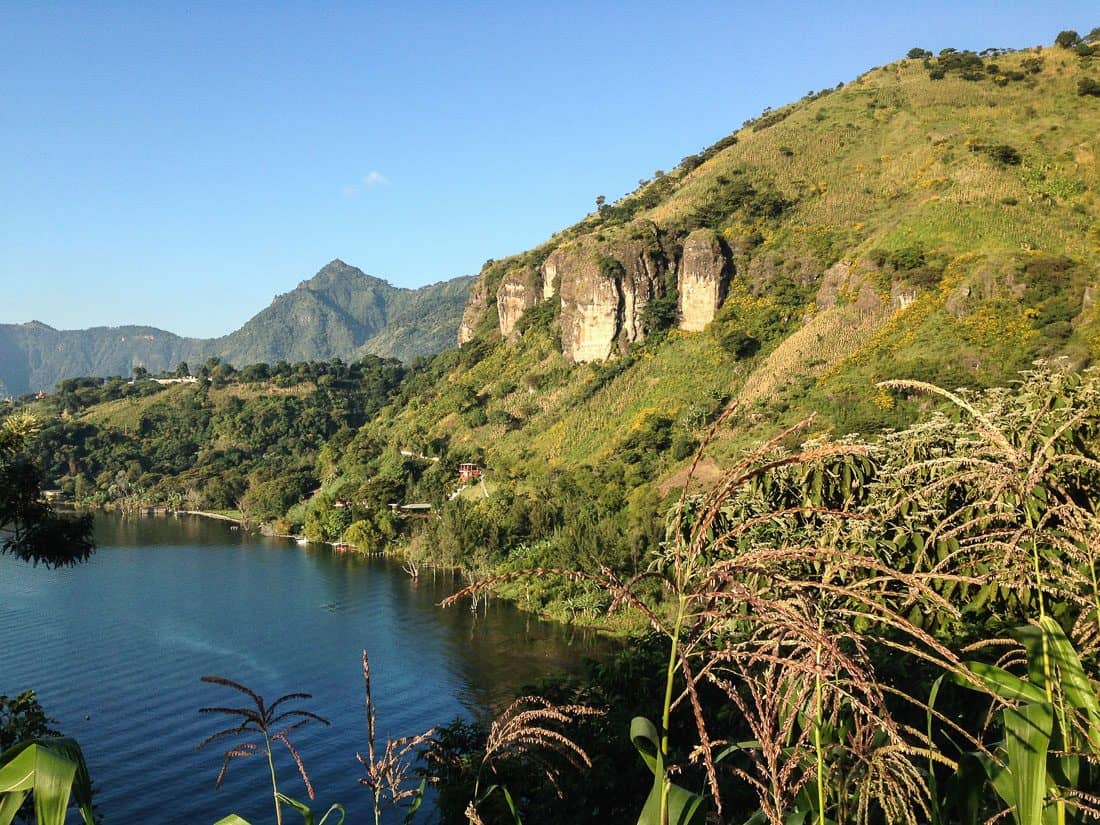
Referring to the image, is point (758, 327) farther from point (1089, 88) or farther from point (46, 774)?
point (46, 774)

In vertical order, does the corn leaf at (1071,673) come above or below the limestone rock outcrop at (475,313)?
below

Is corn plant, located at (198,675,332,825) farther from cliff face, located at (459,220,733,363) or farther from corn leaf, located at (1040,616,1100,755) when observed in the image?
cliff face, located at (459,220,733,363)

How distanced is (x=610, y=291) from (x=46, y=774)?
55.4 meters


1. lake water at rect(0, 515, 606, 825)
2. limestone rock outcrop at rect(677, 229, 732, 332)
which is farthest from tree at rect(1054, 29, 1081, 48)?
lake water at rect(0, 515, 606, 825)

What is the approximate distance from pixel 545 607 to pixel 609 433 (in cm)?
1687

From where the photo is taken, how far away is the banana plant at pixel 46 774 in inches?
72.1

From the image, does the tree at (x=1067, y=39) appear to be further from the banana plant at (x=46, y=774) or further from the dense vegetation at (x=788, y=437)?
the banana plant at (x=46, y=774)

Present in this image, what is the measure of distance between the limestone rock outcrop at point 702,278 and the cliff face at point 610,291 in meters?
2.03

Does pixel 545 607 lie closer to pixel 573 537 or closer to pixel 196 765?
pixel 573 537

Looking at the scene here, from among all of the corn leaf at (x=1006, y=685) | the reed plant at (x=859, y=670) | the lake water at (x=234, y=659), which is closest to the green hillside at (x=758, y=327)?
the lake water at (x=234, y=659)

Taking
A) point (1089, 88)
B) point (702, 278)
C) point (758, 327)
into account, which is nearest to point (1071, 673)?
point (758, 327)

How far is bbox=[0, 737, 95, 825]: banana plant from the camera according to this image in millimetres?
1830

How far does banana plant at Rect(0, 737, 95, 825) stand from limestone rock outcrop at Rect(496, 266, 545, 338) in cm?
6699

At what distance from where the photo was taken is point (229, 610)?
115 ft
